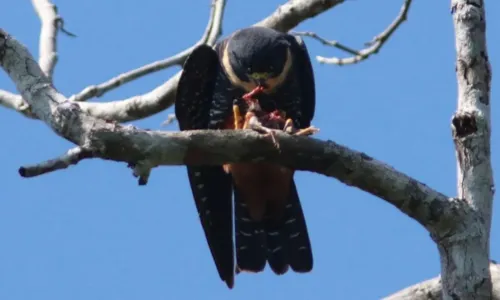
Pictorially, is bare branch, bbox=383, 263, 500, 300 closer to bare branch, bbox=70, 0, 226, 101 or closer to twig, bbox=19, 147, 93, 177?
twig, bbox=19, 147, 93, 177

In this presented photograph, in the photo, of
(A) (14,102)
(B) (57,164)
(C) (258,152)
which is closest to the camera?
(B) (57,164)

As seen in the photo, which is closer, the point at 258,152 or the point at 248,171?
the point at 258,152

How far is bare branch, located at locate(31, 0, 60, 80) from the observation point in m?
5.26

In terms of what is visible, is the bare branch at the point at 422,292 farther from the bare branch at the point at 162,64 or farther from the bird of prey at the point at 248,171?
the bare branch at the point at 162,64

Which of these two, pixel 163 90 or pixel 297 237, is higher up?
pixel 163 90

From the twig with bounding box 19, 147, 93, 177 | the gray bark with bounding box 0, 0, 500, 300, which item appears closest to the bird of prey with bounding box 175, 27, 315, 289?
the gray bark with bounding box 0, 0, 500, 300

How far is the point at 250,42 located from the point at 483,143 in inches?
85.8

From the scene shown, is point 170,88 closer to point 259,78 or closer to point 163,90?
point 163,90

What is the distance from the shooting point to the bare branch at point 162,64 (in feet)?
18.4

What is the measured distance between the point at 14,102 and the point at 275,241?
175 cm

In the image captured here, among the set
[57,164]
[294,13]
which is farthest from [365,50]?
[57,164]

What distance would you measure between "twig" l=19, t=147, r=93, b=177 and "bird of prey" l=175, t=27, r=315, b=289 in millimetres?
2273

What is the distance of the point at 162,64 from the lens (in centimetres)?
578

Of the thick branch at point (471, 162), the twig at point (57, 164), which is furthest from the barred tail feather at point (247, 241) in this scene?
the twig at point (57, 164)
